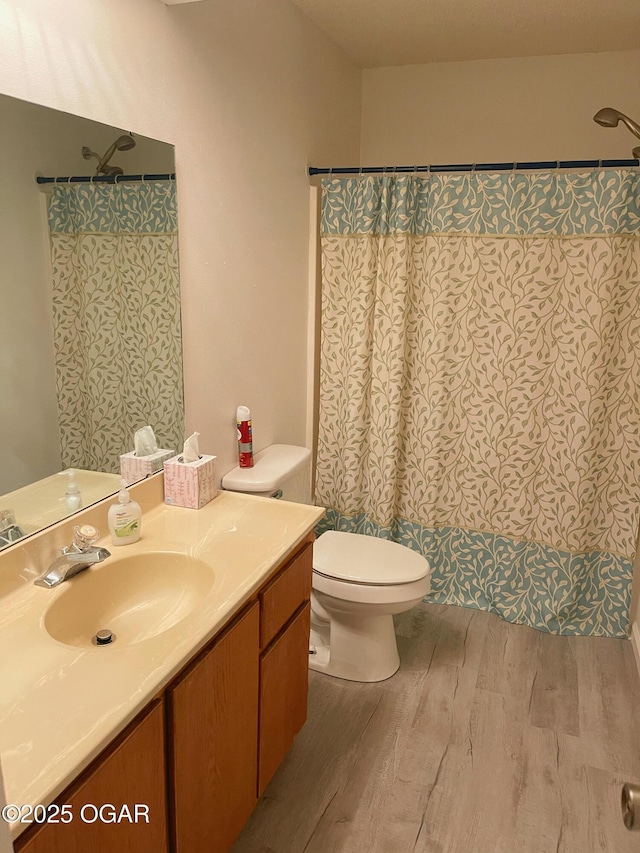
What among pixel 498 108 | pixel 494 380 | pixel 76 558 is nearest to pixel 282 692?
pixel 76 558

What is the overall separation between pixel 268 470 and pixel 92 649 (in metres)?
1.19

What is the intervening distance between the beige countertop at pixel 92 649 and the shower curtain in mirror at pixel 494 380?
1.23 meters

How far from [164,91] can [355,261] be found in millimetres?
1232

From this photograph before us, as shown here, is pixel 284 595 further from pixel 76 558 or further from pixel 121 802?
pixel 121 802

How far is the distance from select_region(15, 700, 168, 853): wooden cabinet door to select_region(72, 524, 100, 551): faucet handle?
0.50 meters

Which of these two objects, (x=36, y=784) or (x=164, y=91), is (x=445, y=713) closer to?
(x=36, y=784)

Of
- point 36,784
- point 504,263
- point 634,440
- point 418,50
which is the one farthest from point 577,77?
point 36,784

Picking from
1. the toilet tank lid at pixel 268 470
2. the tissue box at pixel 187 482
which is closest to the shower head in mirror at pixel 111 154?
the tissue box at pixel 187 482

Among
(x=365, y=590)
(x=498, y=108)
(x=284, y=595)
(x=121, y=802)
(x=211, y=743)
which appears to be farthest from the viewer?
(x=498, y=108)

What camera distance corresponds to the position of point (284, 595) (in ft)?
5.49

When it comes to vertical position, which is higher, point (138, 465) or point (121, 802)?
point (138, 465)

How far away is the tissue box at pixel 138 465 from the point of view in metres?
1.79

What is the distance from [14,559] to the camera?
1.40 metres

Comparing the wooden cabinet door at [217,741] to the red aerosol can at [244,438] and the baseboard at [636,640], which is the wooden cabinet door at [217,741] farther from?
the baseboard at [636,640]
